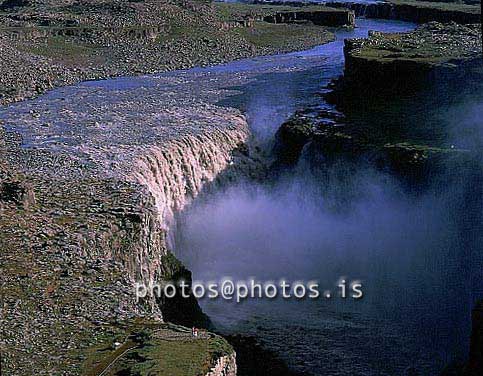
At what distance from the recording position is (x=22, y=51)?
36.1 meters

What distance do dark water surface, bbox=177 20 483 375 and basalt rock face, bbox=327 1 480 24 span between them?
27.6 m

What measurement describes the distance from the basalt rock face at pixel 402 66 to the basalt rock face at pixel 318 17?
65.1 ft

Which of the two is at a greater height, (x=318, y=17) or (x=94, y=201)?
(x=318, y=17)

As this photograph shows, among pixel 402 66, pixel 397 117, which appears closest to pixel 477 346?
pixel 397 117

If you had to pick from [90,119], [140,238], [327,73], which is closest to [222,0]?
[327,73]

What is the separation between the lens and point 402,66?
30391mm

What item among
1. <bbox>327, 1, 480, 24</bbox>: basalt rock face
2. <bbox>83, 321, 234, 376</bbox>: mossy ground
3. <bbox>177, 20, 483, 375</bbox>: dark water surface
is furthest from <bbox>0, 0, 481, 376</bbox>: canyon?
<bbox>327, 1, 480, 24</bbox>: basalt rock face

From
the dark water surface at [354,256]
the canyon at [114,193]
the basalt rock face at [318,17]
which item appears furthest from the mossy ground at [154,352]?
the basalt rock face at [318,17]

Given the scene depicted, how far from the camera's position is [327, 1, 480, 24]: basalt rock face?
172 feet

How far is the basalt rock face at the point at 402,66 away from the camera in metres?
29.9

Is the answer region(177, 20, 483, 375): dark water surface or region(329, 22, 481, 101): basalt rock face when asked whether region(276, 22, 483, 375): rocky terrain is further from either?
region(177, 20, 483, 375): dark water surface

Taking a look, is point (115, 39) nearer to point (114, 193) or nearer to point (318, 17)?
point (318, 17)

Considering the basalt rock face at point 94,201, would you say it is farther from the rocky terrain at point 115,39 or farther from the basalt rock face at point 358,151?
the rocky terrain at point 115,39

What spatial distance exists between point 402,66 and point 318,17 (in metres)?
28.0
